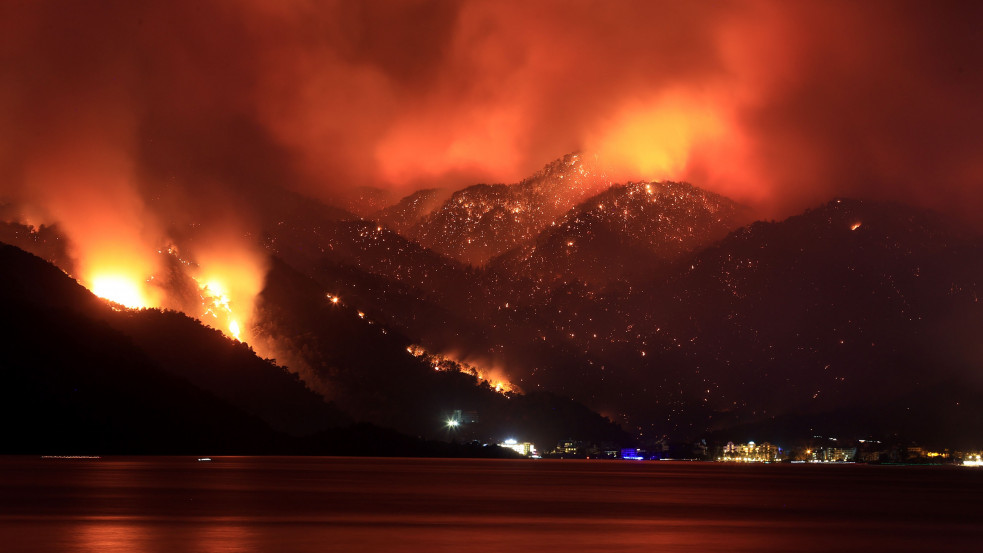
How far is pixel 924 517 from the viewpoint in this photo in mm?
54312

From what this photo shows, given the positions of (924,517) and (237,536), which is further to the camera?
(924,517)

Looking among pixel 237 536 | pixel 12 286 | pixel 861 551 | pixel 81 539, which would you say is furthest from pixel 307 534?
pixel 12 286

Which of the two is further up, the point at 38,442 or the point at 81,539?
the point at 38,442

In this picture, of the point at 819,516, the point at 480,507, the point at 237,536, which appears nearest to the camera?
the point at 237,536

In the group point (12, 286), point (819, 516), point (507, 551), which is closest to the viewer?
point (507, 551)

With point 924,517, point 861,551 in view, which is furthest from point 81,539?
point 924,517

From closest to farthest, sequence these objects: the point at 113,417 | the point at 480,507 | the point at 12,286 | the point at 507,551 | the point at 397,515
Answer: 1. the point at 507,551
2. the point at 397,515
3. the point at 480,507
4. the point at 113,417
5. the point at 12,286

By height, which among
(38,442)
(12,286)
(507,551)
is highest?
(12,286)

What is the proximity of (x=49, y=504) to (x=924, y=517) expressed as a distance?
129ft

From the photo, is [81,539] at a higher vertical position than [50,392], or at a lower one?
lower

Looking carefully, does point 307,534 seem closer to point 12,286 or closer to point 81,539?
point 81,539

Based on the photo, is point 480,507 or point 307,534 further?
point 480,507

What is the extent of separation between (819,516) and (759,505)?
1065cm

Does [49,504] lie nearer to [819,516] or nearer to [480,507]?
[480,507]
